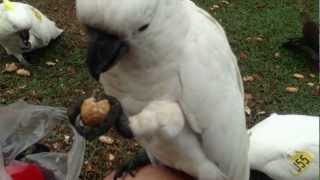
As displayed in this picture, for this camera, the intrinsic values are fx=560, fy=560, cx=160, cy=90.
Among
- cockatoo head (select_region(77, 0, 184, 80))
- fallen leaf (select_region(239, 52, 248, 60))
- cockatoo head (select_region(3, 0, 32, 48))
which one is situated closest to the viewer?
cockatoo head (select_region(77, 0, 184, 80))

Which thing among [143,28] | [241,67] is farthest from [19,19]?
[143,28]

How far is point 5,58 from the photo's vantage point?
9.34 ft

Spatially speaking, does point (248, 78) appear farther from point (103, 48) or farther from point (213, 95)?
point (103, 48)

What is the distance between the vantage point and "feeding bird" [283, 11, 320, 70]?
272cm

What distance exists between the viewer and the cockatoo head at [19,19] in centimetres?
256

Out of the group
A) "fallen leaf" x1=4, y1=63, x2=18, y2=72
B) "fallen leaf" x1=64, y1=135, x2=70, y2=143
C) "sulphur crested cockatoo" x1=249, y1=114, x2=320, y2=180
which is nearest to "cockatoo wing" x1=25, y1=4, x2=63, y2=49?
"fallen leaf" x1=4, y1=63, x2=18, y2=72

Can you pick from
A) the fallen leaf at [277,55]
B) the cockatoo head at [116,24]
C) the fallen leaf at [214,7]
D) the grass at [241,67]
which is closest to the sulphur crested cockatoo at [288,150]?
the grass at [241,67]

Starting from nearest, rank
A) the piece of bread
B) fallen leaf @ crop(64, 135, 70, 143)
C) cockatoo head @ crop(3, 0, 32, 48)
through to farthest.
A: the piece of bread < fallen leaf @ crop(64, 135, 70, 143) < cockatoo head @ crop(3, 0, 32, 48)

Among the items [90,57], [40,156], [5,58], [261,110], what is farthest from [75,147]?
[5,58]

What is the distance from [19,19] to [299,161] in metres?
1.44

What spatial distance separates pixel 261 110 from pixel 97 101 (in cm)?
138

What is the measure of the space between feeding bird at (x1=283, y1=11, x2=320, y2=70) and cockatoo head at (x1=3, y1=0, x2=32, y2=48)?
1304 mm

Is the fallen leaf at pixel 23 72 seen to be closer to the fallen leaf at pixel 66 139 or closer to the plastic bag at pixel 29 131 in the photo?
the fallen leaf at pixel 66 139

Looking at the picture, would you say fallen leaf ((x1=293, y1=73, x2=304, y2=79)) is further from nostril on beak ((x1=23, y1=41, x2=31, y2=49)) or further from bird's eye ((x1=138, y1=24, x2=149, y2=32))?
bird's eye ((x1=138, y1=24, x2=149, y2=32))
